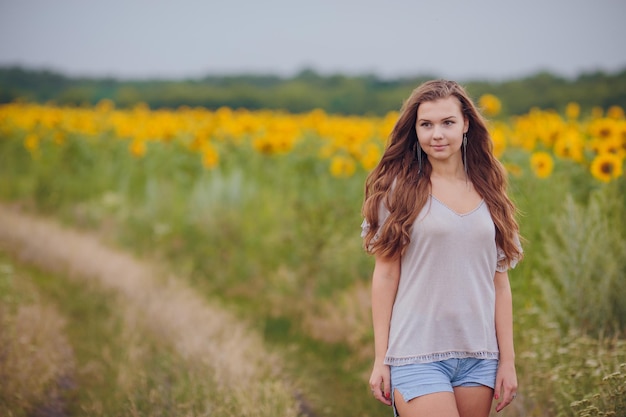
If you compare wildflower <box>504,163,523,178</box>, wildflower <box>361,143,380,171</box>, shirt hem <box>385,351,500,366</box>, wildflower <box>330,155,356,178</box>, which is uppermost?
wildflower <box>504,163,523,178</box>

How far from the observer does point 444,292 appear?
7.51ft

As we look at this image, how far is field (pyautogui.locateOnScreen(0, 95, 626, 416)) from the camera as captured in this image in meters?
3.61

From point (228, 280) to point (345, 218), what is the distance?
1398 millimetres

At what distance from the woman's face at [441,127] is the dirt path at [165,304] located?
164 centimetres

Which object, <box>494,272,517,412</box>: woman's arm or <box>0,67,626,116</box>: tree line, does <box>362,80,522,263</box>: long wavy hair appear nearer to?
<box>494,272,517,412</box>: woman's arm

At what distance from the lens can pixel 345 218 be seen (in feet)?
19.8

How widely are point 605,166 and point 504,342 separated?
263 cm

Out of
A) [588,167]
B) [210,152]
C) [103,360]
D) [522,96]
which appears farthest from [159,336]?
[522,96]

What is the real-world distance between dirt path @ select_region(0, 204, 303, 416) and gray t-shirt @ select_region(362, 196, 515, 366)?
1276mm

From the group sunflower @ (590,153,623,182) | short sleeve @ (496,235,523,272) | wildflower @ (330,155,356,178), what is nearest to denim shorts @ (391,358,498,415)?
short sleeve @ (496,235,523,272)

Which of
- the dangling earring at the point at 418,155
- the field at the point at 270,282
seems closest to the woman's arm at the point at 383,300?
the dangling earring at the point at 418,155

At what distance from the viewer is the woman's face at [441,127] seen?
2.39m

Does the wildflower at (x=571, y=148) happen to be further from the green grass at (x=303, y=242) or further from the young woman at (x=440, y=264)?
the young woman at (x=440, y=264)

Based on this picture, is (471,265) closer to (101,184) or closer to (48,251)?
(48,251)
